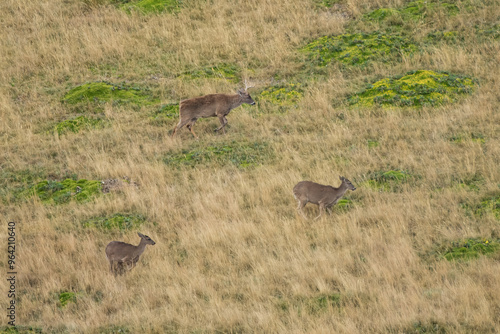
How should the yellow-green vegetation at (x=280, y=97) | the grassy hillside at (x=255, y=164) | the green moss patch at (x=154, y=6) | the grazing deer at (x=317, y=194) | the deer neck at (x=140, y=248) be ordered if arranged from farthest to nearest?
the green moss patch at (x=154, y=6)
the yellow-green vegetation at (x=280, y=97)
the grazing deer at (x=317, y=194)
the deer neck at (x=140, y=248)
the grassy hillside at (x=255, y=164)

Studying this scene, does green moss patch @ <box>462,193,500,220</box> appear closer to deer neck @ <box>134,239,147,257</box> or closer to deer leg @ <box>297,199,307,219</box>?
deer leg @ <box>297,199,307,219</box>

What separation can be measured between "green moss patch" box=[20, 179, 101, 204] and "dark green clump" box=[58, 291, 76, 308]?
12.2 feet

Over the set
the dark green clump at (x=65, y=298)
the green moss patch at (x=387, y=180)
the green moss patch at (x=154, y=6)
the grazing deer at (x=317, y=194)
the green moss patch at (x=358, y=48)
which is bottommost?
the dark green clump at (x=65, y=298)

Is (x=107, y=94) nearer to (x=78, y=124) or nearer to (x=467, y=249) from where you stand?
(x=78, y=124)

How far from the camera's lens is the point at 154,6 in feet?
→ 77.4

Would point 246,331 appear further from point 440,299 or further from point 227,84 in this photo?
point 227,84

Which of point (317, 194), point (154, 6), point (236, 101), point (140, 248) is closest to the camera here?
point (140, 248)

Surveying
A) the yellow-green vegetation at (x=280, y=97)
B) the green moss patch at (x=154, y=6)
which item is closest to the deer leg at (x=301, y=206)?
the yellow-green vegetation at (x=280, y=97)

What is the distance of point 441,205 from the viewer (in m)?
11.3

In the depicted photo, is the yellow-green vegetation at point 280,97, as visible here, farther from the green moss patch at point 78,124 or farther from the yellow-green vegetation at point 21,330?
the yellow-green vegetation at point 21,330

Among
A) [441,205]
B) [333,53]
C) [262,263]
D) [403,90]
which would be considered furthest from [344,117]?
[262,263]

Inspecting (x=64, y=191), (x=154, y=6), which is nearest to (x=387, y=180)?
(x=64, y=191)

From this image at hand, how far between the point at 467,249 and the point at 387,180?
10.4ft

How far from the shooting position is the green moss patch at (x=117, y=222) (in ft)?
38.9
